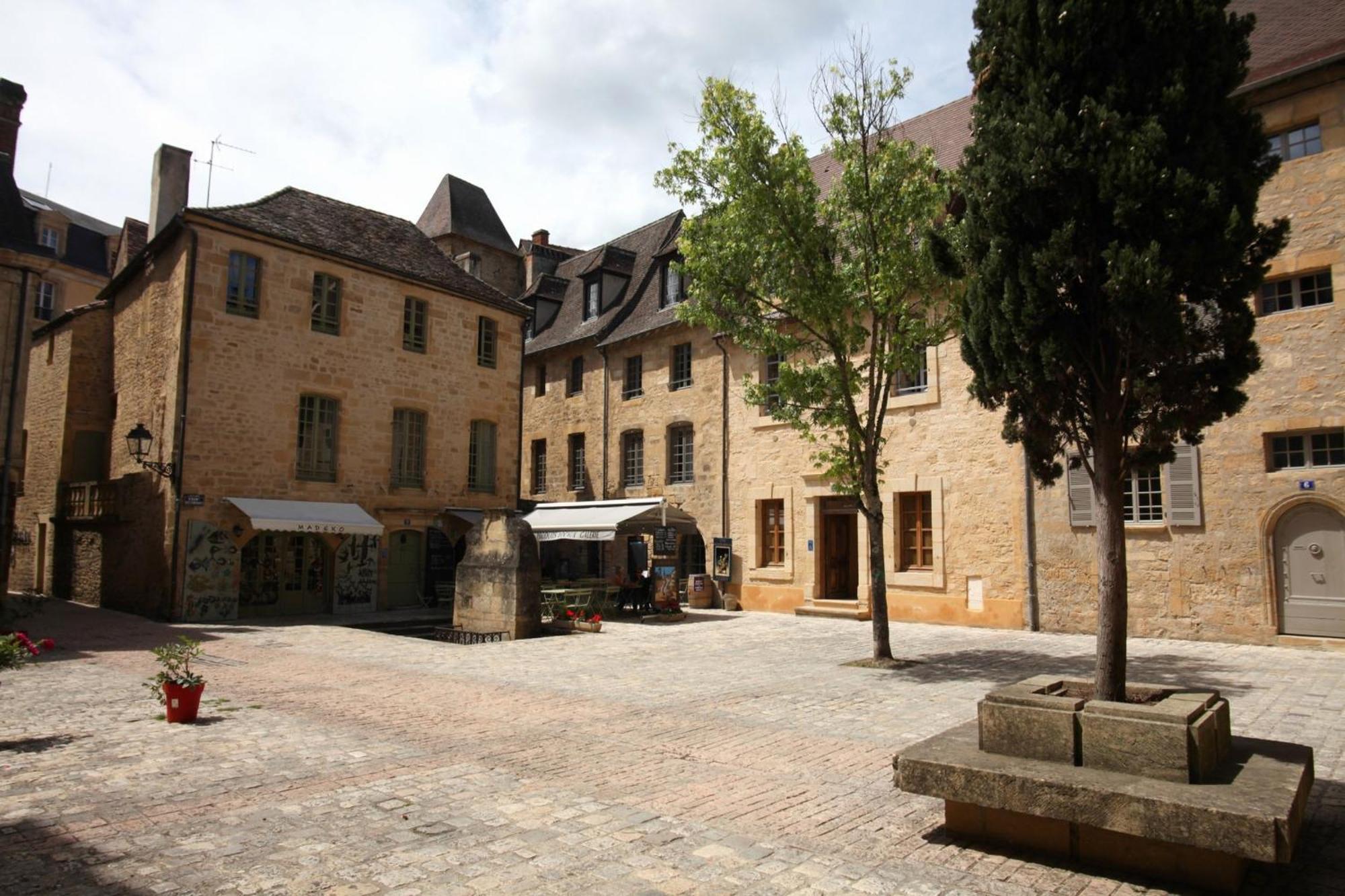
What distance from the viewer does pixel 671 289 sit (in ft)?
75.8

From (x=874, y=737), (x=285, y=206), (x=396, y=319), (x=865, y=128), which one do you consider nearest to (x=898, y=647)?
(x=874, y=737)

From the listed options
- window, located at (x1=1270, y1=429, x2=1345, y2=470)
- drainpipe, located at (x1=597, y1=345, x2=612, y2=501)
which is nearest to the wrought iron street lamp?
drainpipe, located at (x1=597, y1=345, x2=612, y2=501)

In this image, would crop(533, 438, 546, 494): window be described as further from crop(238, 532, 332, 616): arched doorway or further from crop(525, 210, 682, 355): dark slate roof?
crop(238, 532, 332, 616): arched doorway

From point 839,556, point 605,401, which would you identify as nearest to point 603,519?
point 839,556

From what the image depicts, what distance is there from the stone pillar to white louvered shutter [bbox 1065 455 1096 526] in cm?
876

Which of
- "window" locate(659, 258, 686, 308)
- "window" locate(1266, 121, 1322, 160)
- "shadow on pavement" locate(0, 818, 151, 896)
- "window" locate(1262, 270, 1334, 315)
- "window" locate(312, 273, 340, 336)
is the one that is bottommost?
"shadow on pavement" locate(0, 818, 151, 896)

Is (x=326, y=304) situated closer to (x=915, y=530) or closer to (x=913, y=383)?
(x=913, y=383)

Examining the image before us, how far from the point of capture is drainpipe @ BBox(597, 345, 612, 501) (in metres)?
23.5

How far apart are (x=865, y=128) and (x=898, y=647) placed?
715cm

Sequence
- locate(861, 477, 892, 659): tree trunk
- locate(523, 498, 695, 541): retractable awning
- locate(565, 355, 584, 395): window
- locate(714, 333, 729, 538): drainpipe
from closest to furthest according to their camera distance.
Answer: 1. locate(861, 477, 892, 659): tree trunk
2. locate(523, 498, 695, 541): retractable awning
3. locate(714, 333, 729, 538): drainpipe
4. locate(565, 355, 584, 395): window

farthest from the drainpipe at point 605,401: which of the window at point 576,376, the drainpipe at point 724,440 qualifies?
the drainpipe at point 724,440

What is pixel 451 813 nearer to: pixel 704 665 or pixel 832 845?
pixel 832 845

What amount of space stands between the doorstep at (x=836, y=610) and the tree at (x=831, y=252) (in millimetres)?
6239

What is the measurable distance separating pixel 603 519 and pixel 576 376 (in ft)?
25.8
